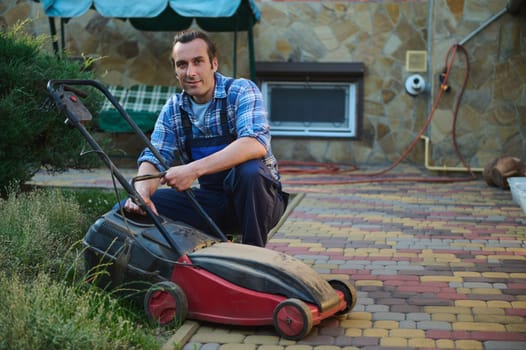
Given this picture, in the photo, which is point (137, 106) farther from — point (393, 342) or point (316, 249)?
point (393, 342)

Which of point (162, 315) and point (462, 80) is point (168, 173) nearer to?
point (162, 315)

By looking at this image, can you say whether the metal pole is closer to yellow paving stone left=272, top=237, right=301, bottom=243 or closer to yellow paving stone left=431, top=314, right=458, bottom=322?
yellow paving stone left=272, top=237, right=301, bottom=243

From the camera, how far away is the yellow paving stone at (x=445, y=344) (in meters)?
3.77

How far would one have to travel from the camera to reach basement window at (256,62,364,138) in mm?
12516

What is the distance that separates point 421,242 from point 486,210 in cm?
192

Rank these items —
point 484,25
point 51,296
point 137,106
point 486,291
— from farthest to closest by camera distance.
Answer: point 137,106 → point 484,25 → point 486,291 → point 51,296

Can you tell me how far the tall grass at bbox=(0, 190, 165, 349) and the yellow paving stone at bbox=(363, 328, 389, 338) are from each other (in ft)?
3.31

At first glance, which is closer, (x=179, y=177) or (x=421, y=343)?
(x=421, y=343)

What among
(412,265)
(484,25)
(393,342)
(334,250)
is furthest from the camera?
(484,25)

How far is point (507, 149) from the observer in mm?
10977

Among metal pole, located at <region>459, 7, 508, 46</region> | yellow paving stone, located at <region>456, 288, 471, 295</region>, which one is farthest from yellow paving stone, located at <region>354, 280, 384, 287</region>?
metal pole, located at <region>459, 7, 508, 46</region>

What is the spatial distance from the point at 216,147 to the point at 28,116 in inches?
99.2

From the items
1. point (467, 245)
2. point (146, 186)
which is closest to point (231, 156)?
point (146, 186)

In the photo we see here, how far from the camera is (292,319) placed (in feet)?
12.3
